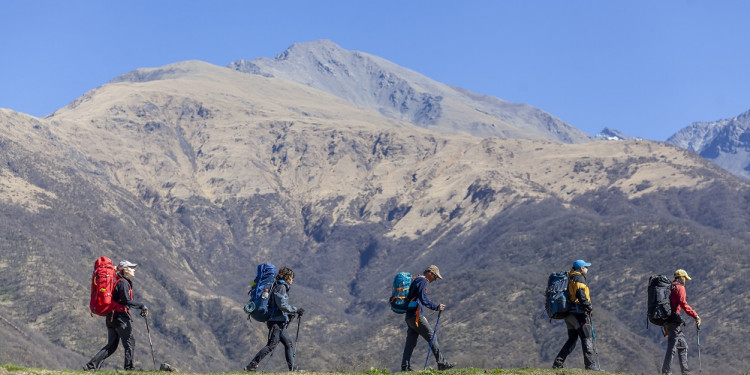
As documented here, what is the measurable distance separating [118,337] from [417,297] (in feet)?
25.3

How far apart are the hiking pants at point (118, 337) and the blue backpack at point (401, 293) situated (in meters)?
6.78

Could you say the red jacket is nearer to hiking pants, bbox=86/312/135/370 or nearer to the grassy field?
the grassy field

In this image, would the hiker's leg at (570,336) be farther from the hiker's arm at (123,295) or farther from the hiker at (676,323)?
the hiker's arm at (123,295)

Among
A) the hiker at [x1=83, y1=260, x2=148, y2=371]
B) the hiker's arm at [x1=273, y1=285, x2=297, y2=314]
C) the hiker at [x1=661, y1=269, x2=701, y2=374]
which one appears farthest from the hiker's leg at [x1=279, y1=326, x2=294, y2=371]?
the hiker at [x1=661, y1=269, x2=701, y2=374]

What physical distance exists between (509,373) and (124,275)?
9.93 metres

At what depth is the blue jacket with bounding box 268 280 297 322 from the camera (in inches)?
983

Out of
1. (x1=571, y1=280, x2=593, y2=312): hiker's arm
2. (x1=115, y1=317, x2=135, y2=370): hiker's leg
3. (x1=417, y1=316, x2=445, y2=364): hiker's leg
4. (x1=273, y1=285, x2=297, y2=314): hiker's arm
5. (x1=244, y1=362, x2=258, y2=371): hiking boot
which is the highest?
(x1=571, y1=280, x2=593, y2=312): hiker's arm

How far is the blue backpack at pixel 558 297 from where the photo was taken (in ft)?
83.8

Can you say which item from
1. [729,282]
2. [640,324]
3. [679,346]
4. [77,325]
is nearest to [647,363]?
[640,324]

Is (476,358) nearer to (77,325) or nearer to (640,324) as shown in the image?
(640,324)

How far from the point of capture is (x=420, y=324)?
25.8 m

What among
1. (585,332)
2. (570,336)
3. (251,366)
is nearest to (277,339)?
(251,366)

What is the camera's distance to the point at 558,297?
25.6m

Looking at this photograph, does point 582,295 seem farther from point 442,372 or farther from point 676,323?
point 442,372
